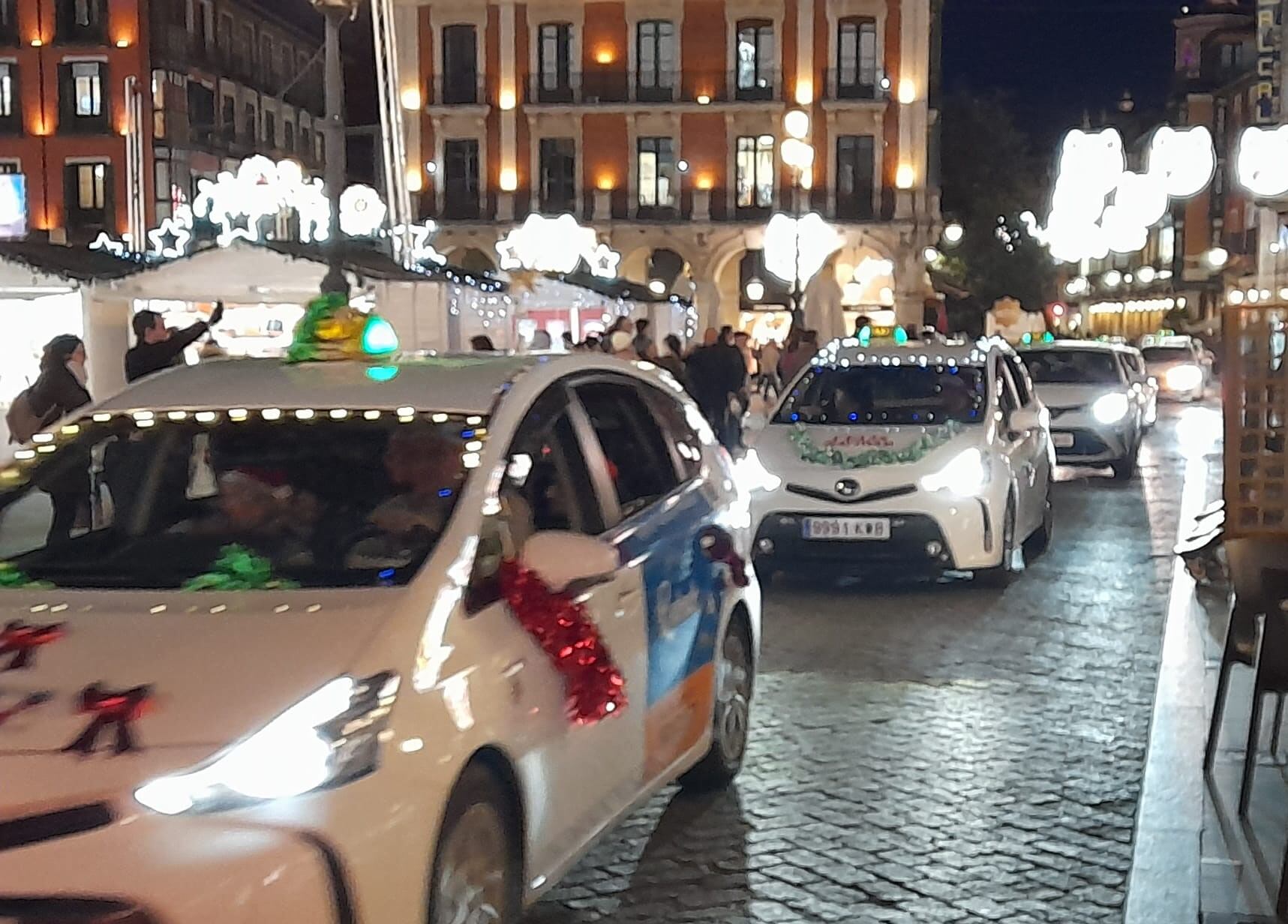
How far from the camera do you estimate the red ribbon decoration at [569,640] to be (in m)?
4.52

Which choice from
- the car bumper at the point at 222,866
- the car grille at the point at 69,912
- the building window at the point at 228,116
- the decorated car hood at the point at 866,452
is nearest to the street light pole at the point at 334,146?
the decorated car hood at the point at 866,452

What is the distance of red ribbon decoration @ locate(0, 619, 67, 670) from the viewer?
3920 millimetres

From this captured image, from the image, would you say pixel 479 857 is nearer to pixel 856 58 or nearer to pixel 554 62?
pixel 856 58

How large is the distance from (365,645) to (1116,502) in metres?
14.4

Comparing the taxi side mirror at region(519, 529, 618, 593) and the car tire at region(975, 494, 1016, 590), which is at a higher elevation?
the taxi side mirror at region(519, 529, 618, 593)

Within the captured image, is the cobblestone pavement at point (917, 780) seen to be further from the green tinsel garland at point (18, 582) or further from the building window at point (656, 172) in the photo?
the building window at point (656, 172)

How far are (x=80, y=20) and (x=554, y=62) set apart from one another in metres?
13.6

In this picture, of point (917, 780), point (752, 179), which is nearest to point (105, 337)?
point (917, 780)

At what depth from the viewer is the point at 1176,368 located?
37.5 meters

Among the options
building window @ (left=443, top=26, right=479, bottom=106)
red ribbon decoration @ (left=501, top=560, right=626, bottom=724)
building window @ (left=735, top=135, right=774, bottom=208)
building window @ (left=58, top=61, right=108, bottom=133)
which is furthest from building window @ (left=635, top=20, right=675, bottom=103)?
red ribbon decoration @ (left=501, top=560, right=626, bottom=724)

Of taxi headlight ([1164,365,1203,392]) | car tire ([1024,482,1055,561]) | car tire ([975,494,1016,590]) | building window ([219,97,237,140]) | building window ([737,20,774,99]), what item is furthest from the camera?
building window ([219,97,237,140])

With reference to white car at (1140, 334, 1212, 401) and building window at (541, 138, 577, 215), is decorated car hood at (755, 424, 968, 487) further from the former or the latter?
building window at (541, 138, 577, 215)

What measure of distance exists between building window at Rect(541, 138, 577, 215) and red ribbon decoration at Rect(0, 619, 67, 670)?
160ft

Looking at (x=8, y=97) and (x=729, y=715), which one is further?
(x=8, y=97)
